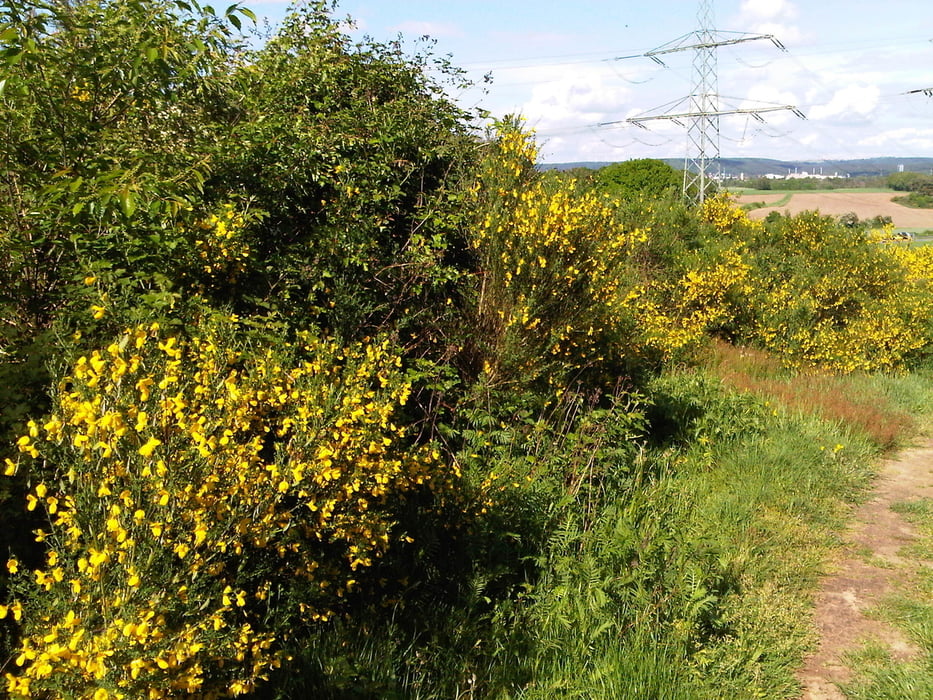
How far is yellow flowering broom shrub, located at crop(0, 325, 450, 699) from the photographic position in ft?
6.60

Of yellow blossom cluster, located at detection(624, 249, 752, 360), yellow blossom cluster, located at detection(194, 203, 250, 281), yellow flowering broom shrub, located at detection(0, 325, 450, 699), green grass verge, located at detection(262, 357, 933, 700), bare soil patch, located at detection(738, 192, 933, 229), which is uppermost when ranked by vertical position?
yellow blossom cluster, located at detection(194, 203, 250, 281)

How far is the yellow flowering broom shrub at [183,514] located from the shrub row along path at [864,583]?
2739 mm

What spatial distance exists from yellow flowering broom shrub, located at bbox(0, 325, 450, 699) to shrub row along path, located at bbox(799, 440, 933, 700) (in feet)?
8.99

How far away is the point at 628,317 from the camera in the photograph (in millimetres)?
6828

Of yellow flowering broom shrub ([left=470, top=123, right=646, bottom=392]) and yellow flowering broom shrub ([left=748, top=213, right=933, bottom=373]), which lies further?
yellow flowering broom shrub ([left=748, top=213, right=933, bottom=373])

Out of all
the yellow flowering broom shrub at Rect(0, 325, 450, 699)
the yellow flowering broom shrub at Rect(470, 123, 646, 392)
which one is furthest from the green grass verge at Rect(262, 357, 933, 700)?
the yellow flowering broom shrub at Rect(470, 123, 646, 392)

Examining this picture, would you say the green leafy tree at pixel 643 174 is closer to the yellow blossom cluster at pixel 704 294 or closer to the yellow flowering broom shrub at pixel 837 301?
the yellow flowering broom shrub at pixel 837 301

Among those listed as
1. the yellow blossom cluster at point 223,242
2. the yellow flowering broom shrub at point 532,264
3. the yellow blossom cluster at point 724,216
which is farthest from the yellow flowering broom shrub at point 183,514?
the yellow blossom cluster at point 724,216

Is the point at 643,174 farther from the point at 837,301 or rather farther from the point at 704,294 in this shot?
the point at 704,294

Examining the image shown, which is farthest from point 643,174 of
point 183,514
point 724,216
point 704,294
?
Answer: point 183,514

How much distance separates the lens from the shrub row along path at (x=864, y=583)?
155 inches

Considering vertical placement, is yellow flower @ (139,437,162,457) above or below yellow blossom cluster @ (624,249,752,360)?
above

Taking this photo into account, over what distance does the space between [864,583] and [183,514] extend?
460cm

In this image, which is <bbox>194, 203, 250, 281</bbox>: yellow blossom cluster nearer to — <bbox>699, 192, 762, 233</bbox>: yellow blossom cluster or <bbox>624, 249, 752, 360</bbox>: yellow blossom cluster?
<bbox>624, 249, 752, 360</bbox>: yellow blossom cluster
